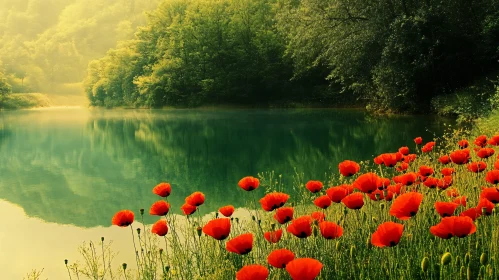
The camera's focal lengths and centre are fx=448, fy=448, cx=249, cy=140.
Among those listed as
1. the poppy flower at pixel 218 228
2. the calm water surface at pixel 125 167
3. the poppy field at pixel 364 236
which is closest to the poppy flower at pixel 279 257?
the poppy field at pixel 364 236

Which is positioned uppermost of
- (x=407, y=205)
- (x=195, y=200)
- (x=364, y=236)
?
(x=407, y=205)

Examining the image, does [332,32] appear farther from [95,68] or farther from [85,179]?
[95,68]

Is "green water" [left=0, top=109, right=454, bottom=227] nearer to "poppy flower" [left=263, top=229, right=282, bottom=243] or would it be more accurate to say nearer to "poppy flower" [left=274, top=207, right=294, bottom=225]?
"poppy flower" [left=263, top=229, right=282, bottom=243]

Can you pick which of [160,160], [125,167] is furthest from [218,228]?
[160,160]

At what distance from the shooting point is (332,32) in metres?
21.5

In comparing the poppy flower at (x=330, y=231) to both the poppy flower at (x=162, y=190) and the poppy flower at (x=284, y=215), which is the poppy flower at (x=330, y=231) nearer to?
the poppy flower at (x=284, y=215)

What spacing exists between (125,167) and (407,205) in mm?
11384

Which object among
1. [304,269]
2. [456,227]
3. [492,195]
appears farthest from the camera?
[492,195]

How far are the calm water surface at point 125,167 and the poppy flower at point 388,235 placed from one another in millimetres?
3850

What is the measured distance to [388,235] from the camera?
73.4 inches

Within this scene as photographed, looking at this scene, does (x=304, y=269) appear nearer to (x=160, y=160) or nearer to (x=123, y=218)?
(x=123, y=218)

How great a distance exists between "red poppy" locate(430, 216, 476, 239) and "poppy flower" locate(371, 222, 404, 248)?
0.16m

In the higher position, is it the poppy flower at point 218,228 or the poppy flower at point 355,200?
the poppy flower at point 355,200

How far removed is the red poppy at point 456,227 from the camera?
1842 mm
